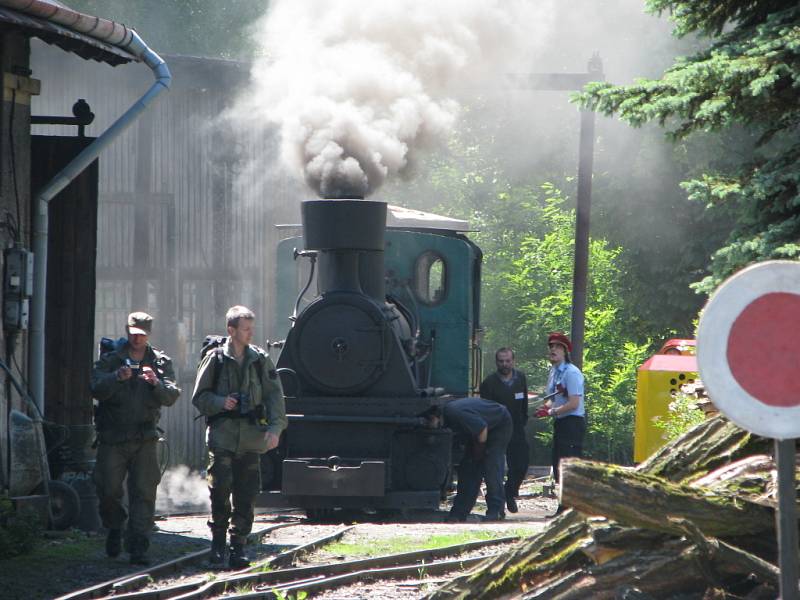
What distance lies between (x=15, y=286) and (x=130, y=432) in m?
1.70

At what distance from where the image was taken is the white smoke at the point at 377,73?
14.0 meters

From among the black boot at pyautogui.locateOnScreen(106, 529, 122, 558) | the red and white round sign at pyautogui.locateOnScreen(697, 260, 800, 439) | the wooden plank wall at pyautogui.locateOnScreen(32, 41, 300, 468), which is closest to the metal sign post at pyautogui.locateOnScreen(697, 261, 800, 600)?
the red and white round sign at pyautogui.locateOnScreen(697, 260, 800, 439)

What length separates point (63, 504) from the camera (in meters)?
10.0

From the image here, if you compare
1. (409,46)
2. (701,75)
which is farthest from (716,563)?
(409,46)

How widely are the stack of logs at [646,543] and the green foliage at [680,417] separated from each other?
398 centimetres

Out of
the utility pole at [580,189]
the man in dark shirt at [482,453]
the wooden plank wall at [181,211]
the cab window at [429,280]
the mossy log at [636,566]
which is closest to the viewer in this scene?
the mossy log at [636,566]

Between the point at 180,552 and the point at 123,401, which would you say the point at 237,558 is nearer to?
the point at 180,552

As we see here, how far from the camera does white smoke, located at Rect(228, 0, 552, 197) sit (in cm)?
1400

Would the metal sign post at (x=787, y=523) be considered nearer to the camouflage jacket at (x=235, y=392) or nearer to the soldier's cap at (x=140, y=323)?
the camouflage jacket at (x=235, y=392)

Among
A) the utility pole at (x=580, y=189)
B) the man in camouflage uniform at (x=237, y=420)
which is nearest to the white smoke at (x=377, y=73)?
the utility pole at (x=580, y=189)

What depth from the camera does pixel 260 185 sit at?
2128 centimetres

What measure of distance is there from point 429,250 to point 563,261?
11.7 metres

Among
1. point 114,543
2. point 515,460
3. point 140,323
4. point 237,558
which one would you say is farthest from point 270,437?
point 515,460

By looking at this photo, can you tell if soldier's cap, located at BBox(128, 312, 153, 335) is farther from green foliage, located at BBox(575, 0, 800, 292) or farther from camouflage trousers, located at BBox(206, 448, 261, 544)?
green foliage, located at BBox(575, 0, 800, 292)
